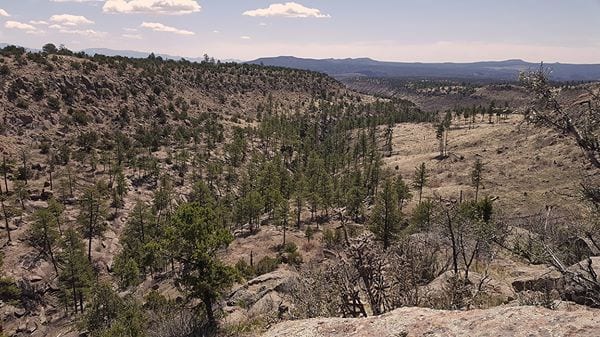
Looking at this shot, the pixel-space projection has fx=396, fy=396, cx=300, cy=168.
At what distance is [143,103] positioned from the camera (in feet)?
452

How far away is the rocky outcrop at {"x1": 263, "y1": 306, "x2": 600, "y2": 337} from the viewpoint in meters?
8.52

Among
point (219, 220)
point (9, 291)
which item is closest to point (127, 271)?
point (9, 291)

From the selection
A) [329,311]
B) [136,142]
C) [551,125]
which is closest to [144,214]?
[136,142]

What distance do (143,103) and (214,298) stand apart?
121207 millimetres

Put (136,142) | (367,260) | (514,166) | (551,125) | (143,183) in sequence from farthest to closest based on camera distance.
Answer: (136,142) < (514,166) < (143,183) < (367,260) < (551,125)

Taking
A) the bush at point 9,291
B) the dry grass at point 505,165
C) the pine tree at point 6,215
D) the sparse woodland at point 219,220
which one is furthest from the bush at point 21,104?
the dry grass at point 505,165

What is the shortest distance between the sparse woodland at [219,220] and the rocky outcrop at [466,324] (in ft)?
4.43

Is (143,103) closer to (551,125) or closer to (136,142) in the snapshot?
(136,142)

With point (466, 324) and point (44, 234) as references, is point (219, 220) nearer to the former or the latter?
point (44, 234)

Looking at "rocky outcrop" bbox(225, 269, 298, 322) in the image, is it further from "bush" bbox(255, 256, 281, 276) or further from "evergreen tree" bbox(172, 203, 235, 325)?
"bush" bbox(255, 256, 281, 276)

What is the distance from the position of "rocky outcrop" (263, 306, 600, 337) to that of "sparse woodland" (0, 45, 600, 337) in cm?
135

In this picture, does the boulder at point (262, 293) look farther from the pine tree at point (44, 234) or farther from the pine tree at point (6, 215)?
the pine tree at point (6, 215)

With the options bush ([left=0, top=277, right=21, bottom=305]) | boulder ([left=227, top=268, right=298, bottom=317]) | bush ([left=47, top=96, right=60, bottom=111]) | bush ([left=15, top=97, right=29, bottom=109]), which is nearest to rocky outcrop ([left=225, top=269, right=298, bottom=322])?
boulder ([left=227, top=268, right=298, bottom=317])

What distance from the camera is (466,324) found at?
9.80 metres
